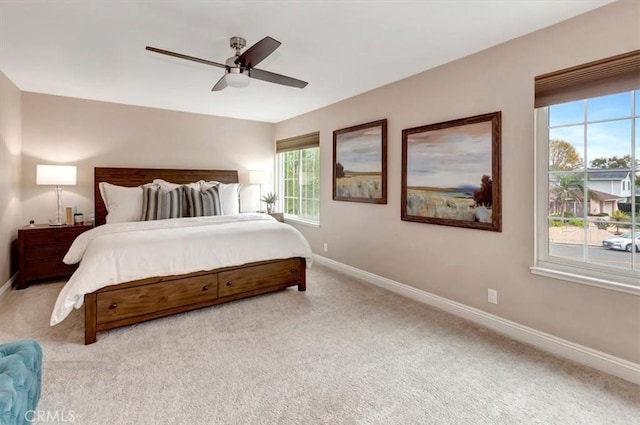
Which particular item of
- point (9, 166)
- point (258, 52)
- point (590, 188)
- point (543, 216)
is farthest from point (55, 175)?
point (590, 188)

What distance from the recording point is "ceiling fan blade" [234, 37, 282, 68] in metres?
2.06

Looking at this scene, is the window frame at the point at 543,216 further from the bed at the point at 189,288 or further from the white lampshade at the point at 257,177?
the white lampshade at the point at 257,177

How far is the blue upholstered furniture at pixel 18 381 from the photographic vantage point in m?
1.28

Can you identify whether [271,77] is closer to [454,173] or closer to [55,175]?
[454,173]

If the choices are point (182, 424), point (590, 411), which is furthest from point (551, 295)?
point (182, 424)

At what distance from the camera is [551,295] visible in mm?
2396

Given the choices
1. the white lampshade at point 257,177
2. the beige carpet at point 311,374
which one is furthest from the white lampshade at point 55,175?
the white lampshade at point 257,177

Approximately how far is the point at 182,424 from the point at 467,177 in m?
2.86

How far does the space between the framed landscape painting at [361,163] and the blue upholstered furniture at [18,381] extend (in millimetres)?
3282

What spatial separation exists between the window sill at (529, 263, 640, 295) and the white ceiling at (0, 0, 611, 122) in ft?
6.02

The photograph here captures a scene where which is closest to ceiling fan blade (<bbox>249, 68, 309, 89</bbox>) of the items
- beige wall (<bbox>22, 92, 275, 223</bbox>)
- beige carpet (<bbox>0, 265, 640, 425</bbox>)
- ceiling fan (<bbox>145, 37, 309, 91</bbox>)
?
ceiling fan (<bbox>145, 37, 309, 91</bbox>)

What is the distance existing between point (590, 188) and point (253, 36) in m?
2.81

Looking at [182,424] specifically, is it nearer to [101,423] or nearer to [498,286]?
[101,423]

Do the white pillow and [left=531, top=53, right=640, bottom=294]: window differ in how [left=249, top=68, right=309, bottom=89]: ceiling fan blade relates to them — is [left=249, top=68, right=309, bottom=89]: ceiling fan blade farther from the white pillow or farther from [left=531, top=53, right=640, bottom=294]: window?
the white pillow
